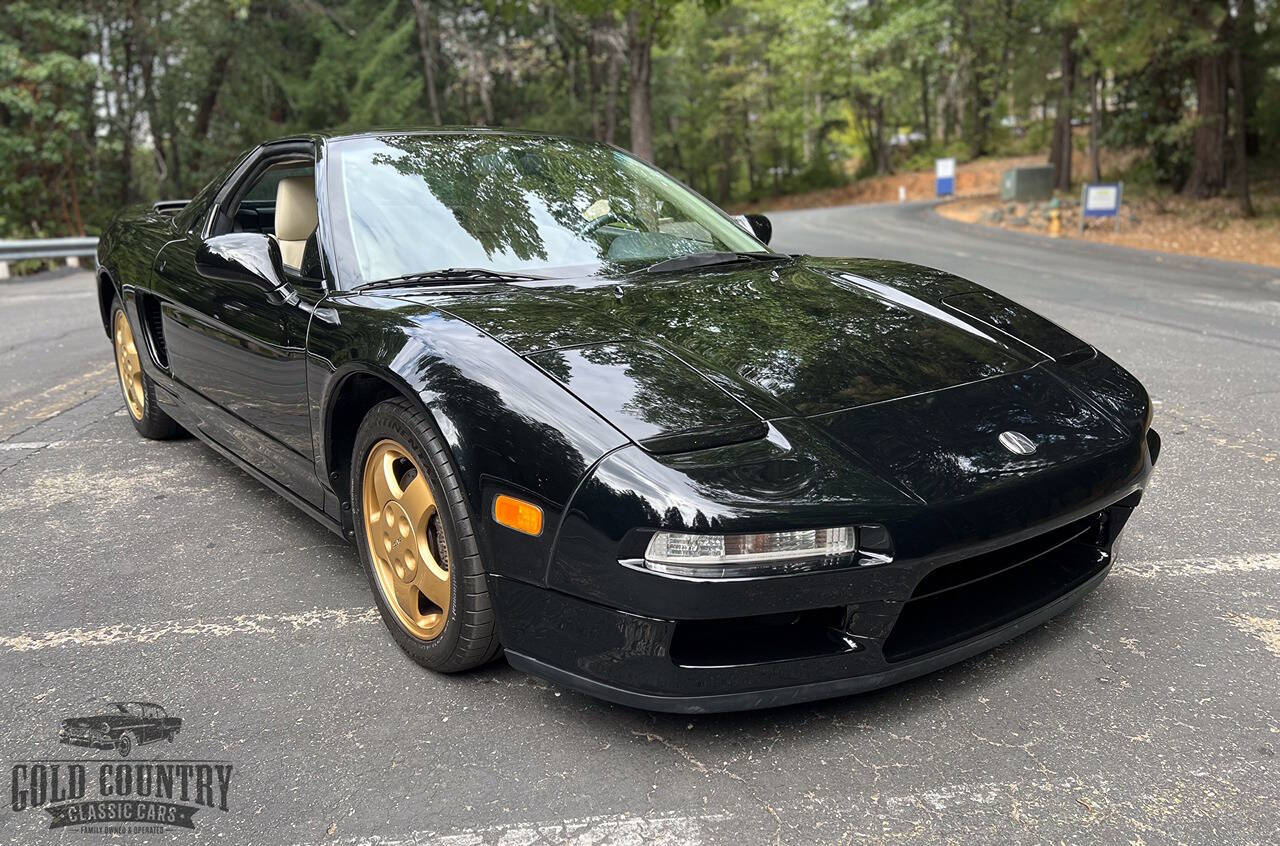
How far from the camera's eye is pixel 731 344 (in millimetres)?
2518

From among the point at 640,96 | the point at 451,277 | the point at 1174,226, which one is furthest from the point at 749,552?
the point at 1174,226

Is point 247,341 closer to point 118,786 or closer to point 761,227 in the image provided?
point 118,786

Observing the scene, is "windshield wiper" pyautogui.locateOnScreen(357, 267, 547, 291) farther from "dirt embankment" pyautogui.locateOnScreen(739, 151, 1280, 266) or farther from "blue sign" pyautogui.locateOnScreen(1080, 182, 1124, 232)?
"blue sign" pyautogui.locateOnScreen(1080, 182, 1124, 232)

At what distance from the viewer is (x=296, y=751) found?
2264 mm

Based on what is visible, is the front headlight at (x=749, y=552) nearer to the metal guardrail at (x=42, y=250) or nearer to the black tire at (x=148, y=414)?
the black tire at (x=148, y=414)

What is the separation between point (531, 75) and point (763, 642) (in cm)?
3368

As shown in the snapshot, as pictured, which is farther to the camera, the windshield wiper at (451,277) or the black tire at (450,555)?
the windshield wiper at (451,277)

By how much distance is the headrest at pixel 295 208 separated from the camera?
3.54m

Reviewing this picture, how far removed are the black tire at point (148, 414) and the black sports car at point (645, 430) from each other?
107 cm

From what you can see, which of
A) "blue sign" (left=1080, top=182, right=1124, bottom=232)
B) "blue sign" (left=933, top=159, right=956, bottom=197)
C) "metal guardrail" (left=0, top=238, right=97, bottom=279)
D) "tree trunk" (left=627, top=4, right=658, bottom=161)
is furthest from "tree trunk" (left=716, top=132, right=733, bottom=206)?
"metal guardrail" (left=0, top=238, right=97, bottom=279)

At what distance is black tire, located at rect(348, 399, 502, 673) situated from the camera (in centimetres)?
230

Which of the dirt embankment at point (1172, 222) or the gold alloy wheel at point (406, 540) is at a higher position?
the dirt embankment at point (1172, 222)

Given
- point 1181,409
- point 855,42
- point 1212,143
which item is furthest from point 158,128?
point 1181,409

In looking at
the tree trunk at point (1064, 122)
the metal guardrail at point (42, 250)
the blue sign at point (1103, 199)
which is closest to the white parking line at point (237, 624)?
the metal guardrail at point (42, 250)
